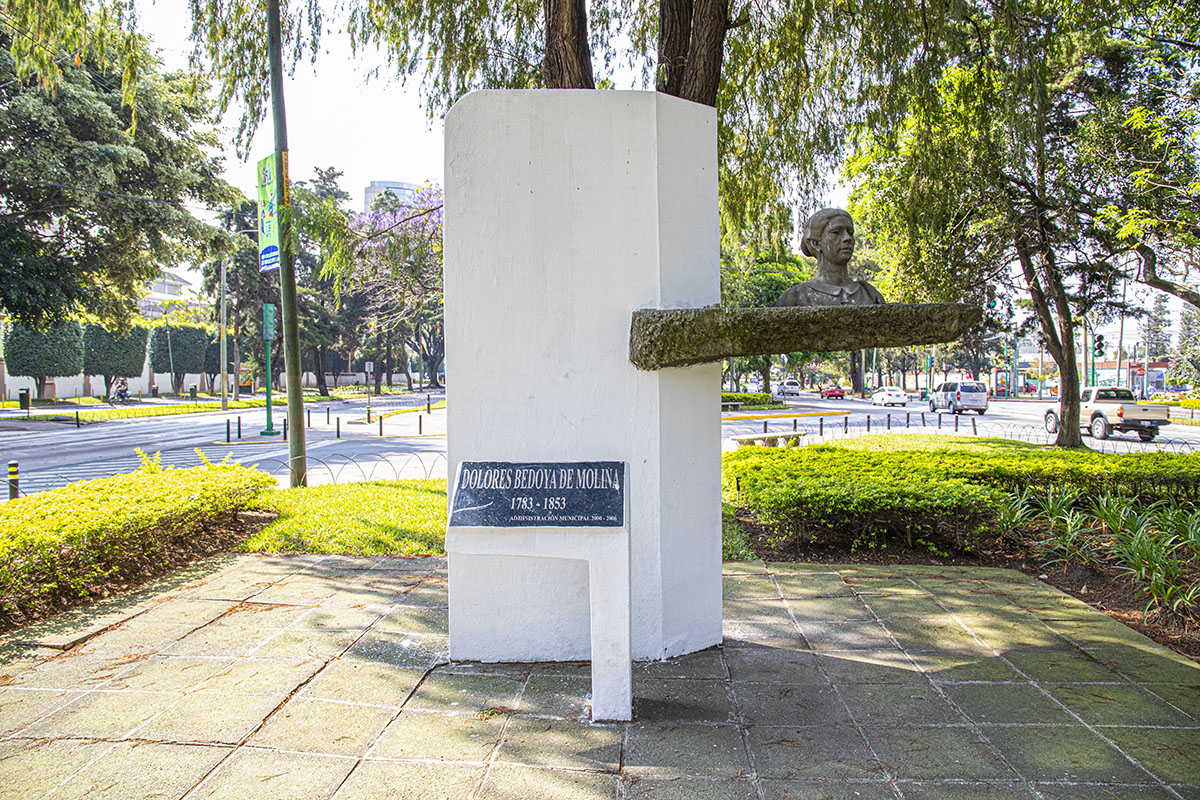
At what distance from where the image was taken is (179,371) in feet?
167

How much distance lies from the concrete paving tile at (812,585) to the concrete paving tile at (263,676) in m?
3.27

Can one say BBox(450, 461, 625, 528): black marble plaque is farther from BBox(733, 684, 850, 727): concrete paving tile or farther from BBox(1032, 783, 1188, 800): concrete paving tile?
BBox(1032, 783, 1188, 800): concrete paving tile

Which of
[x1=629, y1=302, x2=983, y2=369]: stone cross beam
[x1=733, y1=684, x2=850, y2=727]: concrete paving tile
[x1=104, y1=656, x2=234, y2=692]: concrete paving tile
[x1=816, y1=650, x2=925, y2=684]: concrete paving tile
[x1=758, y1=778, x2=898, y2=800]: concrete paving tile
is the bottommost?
[x1=816, y1=650, x2=925, y2=684]: concrete paving tile

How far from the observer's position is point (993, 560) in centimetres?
615

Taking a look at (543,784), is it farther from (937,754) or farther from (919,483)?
(919,483)

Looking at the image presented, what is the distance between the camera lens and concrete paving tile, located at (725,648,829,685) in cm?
358

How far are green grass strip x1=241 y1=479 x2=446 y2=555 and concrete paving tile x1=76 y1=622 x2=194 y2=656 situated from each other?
1988mm

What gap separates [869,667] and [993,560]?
3.19 meters

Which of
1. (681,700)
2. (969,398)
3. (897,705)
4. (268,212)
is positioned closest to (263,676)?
(681,700)

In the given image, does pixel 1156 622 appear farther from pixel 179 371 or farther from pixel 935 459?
pixel 179 371

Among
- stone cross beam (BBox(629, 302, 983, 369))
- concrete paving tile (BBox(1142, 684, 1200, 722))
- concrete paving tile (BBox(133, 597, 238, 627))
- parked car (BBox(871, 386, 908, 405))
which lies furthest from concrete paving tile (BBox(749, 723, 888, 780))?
parked car (BBox(871, 386, 908, 405))

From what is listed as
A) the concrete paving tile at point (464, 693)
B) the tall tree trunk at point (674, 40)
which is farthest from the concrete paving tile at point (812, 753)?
the tall tree trunk at point (674, 40)

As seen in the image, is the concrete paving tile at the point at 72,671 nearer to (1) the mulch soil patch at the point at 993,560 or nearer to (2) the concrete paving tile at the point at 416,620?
(2) the concrete paving tile at the point at 416,620

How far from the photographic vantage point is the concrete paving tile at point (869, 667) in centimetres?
358
